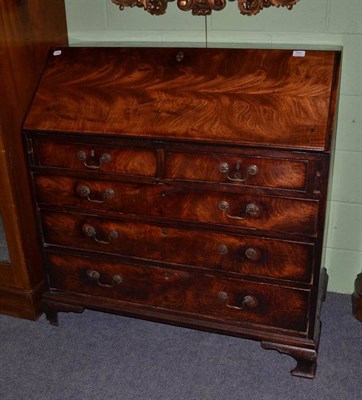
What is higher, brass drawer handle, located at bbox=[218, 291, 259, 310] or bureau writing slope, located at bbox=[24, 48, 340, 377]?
bureau writing slope, located at bbox=[24, 48, 340, 377]

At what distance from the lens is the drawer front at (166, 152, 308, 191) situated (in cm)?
164

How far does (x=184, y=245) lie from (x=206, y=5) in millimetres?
1022

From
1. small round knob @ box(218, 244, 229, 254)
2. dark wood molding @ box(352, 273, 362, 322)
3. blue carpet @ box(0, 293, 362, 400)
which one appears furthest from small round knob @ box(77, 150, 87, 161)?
dark wood molding @ box(352, 273, 362, 322)

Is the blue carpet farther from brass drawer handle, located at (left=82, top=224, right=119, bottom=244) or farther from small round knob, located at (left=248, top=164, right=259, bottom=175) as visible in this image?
small round knob, located at (left=248, top=164, right=259, bottom=175)

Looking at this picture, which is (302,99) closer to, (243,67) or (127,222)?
(243,67)

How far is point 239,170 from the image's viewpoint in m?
1.71

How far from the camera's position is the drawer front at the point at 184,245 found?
5.87 ft

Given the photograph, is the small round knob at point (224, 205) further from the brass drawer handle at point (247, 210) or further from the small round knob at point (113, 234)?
the small round knob at point (113, 234)

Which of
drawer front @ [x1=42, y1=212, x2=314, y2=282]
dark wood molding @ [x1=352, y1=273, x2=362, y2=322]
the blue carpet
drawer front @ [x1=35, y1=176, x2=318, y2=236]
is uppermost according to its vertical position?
drawer front @ [x1=35, y1=176, x2=318, y2=236]

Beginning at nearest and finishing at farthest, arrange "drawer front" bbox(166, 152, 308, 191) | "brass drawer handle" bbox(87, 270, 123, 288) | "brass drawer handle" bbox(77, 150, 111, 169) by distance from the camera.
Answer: "drawer front" bbox(166, 152, 308, 191), "brass drawer handle" bbox(77, 150, 111, 169), "brass drawer handle" bbox(87, 270, 123, 288)

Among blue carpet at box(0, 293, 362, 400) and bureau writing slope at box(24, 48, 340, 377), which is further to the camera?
blue carpet at box(0, 293, 362, 400)

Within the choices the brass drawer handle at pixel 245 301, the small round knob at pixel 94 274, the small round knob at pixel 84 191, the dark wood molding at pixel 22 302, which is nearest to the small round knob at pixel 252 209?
the brass drawer handle at pixel 245 301

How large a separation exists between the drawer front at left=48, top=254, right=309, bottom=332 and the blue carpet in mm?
217

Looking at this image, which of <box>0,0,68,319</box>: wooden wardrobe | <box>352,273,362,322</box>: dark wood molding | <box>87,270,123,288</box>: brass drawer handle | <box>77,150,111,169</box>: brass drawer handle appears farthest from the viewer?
<box>352,273,362,322</box>: dark wood molding
